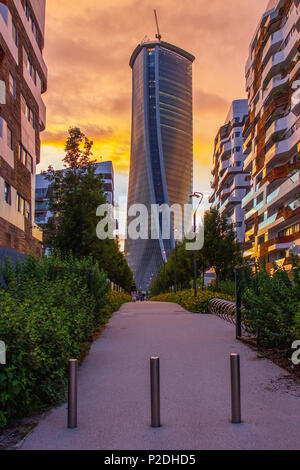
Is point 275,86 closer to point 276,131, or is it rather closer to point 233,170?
point 276,131

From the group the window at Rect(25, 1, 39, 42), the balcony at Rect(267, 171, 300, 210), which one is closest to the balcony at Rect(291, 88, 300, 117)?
the balcony at Rect(267, 171, 300, 210)

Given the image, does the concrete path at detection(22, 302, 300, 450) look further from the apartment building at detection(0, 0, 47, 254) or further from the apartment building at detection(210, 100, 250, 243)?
the apartment building at detection(210, 100, 250, 243)

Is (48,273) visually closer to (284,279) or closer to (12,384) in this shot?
(284,279)

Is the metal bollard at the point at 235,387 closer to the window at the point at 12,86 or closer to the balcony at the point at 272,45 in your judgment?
the window at the point at 12,86

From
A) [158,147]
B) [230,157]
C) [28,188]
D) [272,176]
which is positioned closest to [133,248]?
[158,147]

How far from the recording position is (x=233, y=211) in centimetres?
8194

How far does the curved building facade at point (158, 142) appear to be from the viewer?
6732 inches

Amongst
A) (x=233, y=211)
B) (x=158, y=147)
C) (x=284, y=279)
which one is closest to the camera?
(x=284, y=279)

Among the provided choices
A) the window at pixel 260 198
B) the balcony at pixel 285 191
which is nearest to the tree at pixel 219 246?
the balcony at pixel 285 191

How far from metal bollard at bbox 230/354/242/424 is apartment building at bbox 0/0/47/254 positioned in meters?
19.3

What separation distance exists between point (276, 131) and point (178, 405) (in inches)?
1768

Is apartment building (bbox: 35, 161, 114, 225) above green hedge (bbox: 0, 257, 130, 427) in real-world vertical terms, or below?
above

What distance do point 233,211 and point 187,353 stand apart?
72729 millimetres

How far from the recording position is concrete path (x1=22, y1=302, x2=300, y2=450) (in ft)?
16.3
